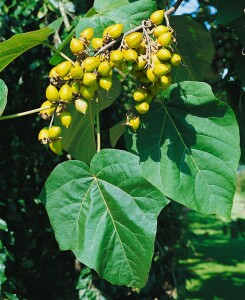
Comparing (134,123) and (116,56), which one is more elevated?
(116,56)

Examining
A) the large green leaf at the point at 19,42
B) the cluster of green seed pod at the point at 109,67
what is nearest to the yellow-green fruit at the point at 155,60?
the cluster of green seed pod at the point at 109,67

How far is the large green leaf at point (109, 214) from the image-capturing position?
0.87m

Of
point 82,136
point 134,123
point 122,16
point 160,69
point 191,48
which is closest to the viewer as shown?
point 160,69

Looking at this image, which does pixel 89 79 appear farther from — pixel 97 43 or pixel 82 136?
pixel 82 136

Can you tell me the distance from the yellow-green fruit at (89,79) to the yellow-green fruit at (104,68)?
2 cm

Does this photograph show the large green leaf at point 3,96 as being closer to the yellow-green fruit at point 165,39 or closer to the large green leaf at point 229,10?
the yellow-green fruit at point 165,39

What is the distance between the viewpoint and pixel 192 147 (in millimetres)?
938

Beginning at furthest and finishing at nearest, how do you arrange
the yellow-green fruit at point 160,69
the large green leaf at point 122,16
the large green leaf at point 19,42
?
1. the large green leaf at point 122,16
2. the large green leaf at point 19,42
3. the yellow-green fruit at point 160,69

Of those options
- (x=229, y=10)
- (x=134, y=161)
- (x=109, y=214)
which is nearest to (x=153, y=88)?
(x=134, y=161)

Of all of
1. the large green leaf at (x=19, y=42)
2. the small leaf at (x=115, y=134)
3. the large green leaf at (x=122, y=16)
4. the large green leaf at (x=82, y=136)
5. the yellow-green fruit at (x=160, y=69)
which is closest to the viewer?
the yellow-green fruit at (x=160, y=69)

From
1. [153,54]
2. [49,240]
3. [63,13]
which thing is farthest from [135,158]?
[49,240]

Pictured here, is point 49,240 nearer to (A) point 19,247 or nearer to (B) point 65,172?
(A) point 19,247

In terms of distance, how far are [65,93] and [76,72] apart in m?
0.04

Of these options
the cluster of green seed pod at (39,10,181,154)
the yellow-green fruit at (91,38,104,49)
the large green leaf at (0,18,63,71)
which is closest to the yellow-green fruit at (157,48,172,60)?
the cluster of green seed pod at (39,10,181,154)
